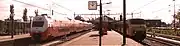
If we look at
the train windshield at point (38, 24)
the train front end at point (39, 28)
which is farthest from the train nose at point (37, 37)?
the train windshield at point (38, 24)

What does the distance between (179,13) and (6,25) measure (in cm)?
4693

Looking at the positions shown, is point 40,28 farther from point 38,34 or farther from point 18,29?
point 18,29

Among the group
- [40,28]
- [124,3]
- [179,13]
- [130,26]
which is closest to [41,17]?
[40,28]

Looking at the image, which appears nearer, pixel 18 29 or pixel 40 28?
pixel 40 28

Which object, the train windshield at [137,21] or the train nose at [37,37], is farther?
the train windshield at [137,21]

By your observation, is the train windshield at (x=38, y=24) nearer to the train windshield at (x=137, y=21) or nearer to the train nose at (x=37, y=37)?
the train nose at (x=37, y=37)

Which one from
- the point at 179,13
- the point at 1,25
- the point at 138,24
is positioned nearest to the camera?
the point at 138,24

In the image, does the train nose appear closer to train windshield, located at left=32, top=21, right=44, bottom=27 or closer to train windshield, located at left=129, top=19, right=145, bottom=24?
train windshield, located at left=32, top=21, right=44, bottom=27

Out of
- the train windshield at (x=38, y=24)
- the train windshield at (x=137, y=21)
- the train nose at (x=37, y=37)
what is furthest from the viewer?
the train windshield at (x=137, y=21)

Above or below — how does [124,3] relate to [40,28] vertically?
above

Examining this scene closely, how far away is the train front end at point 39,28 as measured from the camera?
30578 mm

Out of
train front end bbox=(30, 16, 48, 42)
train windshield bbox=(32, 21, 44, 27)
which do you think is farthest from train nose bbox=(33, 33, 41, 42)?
train windshield bbox=(32, 21, 44, 27)

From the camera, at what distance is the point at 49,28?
31.4 meters

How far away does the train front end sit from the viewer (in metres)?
30.6
